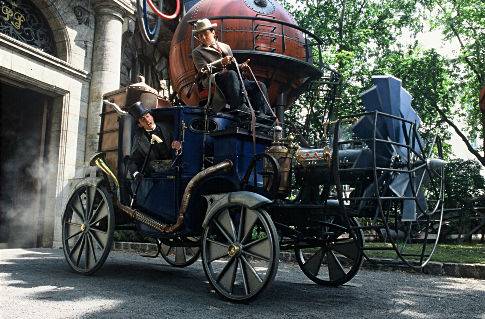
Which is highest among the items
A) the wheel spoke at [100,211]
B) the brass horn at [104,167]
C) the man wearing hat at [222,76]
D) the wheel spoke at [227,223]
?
the man wearing hat at [222,76]

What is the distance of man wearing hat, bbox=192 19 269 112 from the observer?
18.5 ft

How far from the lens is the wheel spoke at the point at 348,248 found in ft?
19.8

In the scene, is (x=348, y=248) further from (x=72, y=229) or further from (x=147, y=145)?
(x=72, y=229)

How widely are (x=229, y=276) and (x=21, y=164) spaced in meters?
10.2

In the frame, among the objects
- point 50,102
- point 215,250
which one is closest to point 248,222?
point 215,250

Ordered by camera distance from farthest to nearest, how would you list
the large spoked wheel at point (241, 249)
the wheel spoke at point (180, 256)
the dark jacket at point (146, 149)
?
the wheel spoke at point (180, 256), the dark jacket at point (146, 149), the large spoked wheel at point (241, 249)

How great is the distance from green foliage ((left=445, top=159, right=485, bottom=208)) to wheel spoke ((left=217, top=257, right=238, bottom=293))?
17640 millimetres

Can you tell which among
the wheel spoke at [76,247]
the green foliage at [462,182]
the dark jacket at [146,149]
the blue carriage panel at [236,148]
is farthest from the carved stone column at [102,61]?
the green foliage at [462,182]

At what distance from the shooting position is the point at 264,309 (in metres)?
4.42

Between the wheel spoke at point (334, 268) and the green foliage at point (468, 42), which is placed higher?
the green foliage at point (468, 42)

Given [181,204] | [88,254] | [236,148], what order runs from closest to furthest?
[236,148], [181,204], [88,254]

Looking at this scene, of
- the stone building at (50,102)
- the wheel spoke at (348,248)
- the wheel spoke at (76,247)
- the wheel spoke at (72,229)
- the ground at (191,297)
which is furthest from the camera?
the stone building at (50,102)

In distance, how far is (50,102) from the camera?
12008 mm

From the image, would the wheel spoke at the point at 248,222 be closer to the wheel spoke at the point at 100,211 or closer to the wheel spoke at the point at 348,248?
the wheel spoke at the point at 348,248
